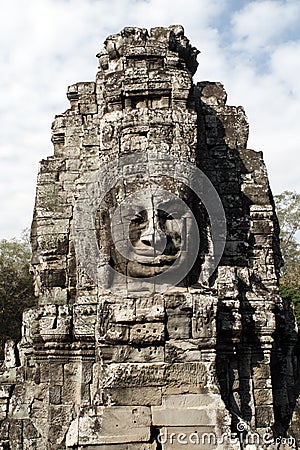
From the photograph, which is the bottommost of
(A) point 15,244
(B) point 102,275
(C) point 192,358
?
(C) point 192,358

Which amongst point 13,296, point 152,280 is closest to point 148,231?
point 152,280

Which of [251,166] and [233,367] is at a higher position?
[251,166]

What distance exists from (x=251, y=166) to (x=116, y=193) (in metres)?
2.36

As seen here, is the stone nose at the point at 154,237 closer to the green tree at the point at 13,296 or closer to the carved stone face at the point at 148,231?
the carved stone face at the point at 148,231

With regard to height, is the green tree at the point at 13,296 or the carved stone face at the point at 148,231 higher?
the green tree at the point at 13,296

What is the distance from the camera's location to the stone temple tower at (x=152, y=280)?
16.9ft

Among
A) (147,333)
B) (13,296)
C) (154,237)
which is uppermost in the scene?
(13,296)

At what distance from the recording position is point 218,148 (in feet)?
24.6

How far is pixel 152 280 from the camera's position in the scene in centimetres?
566

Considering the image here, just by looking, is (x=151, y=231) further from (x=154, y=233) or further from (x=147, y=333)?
(x=147, y=333)

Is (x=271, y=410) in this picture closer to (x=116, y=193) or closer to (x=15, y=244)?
(x=116, y=193)

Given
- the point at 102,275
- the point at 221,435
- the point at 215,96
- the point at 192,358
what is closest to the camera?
the point at 221,435

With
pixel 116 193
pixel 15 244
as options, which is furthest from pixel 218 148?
pixel 15 244

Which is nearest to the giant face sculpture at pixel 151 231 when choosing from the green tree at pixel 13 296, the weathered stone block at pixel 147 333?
the weathered stone block at pixel 147 333
